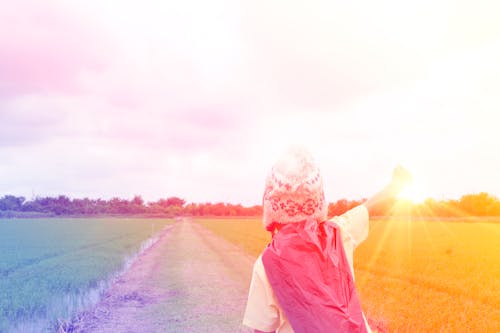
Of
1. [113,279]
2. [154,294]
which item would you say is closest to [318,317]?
[154,294]

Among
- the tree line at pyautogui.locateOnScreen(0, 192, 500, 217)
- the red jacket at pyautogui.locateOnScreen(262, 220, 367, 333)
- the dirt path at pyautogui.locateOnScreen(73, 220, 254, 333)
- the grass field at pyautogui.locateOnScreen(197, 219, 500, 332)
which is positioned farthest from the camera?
the tree line at pyautogui.locateOnScreen(0, 192, 500, 217)

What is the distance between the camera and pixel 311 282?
6.26 feet

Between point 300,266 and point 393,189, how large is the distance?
713 mm

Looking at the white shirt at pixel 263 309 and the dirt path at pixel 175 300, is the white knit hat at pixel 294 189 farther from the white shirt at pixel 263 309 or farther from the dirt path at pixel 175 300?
the dirt path at pixel 175 300

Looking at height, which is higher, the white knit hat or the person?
the white knit hat

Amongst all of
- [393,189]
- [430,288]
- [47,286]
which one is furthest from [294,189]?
[47,286]

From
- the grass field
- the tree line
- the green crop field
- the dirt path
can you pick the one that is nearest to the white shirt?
the dirt path

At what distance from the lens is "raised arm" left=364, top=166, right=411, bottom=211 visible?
2.35m

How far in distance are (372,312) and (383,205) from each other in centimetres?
663

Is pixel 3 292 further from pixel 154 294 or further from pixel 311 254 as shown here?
pixel 311 254

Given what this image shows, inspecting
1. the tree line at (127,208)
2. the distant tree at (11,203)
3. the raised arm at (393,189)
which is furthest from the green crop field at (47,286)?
the distant tree at (11,203)

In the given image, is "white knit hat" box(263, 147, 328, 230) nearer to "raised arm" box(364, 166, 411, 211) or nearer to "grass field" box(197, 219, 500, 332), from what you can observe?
"raised arm" box(364, 166, 411, 211)

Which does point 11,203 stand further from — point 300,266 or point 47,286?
point 300,266

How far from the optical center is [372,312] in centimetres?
841
